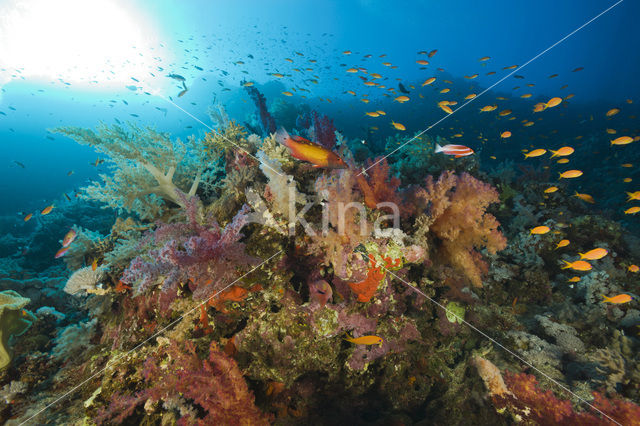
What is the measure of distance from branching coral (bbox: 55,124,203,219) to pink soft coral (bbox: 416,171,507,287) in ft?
12.1

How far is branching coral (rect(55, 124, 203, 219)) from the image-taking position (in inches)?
139

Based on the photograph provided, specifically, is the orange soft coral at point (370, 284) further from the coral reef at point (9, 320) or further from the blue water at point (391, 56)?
the blue water at point (391, 56)

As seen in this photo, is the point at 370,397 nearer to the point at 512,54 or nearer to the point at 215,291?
the point at 215,291

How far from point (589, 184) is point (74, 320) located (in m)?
21.8

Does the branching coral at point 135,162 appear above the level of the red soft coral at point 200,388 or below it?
above

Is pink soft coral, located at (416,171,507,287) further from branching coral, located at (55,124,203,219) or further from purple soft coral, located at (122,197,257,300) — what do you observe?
branching coral, located at (55,124,203,219)

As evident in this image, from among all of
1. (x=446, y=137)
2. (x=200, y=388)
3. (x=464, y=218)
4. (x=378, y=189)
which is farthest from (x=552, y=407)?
(x=446, y=137)

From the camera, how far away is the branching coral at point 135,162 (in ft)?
11.6

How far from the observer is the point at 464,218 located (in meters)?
3.06

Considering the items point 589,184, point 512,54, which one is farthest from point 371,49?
point 589,184

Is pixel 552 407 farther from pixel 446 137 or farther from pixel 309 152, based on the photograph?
pixel 446 137

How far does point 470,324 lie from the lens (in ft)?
11.1

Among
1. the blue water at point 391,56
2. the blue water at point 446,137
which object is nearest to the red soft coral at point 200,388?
the blue water at point 446,137

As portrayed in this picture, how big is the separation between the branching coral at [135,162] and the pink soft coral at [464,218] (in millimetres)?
3681
